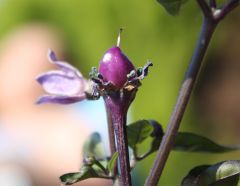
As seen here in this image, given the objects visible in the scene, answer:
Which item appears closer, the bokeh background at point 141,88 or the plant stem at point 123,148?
the plant stem at point 123,148

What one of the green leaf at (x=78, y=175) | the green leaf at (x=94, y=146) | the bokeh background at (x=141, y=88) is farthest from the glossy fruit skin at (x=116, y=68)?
the bokeh background at (x=141, y=88)

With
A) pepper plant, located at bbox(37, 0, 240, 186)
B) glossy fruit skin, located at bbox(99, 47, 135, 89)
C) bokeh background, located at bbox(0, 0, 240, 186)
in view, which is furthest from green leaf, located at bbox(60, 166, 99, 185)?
bokeh background, located at bbox(0, 0, 240, 186)

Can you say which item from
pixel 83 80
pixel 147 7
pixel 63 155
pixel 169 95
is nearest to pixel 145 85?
pixel 169 95

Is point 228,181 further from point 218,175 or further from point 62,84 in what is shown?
point 62,84

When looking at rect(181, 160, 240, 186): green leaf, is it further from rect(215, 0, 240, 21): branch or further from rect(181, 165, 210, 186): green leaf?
rect(215, 0, 240, 21): branch

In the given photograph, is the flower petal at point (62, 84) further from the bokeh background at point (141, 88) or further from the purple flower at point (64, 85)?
the bokeh background at point (141, 88)

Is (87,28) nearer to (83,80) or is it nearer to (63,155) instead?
(63,155)
